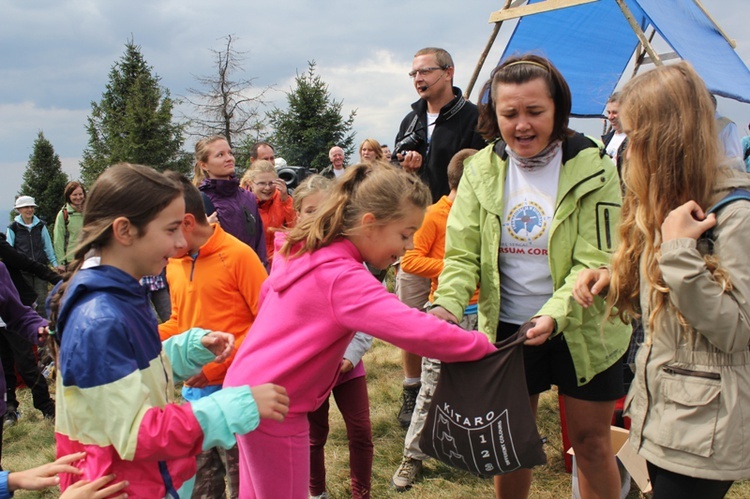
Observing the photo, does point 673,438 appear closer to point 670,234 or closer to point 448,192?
point 670,234

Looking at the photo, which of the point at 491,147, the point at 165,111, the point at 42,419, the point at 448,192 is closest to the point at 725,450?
the point at 491,147

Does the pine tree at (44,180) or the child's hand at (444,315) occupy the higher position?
the pine tree at (44,180)

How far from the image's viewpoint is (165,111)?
2478cm

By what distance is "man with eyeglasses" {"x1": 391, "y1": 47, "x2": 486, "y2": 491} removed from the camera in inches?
166

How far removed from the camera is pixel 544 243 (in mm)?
2316

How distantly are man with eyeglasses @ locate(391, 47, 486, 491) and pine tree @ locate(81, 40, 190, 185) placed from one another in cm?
2079

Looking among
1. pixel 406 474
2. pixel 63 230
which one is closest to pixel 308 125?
pixel 63 230

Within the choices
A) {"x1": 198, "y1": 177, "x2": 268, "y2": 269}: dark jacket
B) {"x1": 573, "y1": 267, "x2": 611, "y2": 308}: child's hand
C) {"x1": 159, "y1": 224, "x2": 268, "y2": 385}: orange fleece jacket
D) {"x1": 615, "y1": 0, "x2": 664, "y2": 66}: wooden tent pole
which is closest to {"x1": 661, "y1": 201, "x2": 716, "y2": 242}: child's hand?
{"x1": 573, "y1": 267, "x2": 611, "y2": 308}: child's hand

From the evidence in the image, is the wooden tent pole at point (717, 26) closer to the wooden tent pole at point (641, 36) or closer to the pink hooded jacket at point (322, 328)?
the wooden tent pole at point (641, 36)

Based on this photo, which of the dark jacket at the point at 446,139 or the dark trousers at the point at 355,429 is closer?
the dark trousers at the point at 355,429

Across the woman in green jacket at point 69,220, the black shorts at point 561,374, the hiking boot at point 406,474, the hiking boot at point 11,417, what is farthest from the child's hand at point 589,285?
the woman in green jacket at point 69,220

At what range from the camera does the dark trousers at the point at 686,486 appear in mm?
1726

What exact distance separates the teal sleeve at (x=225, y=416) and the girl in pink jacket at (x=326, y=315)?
0.36 m

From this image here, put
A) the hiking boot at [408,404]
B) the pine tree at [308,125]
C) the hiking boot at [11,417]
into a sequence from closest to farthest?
1. the hiking boot at [408,404]
2. the hiking boot at [11,417]
3. the pine tree at [308,125]
